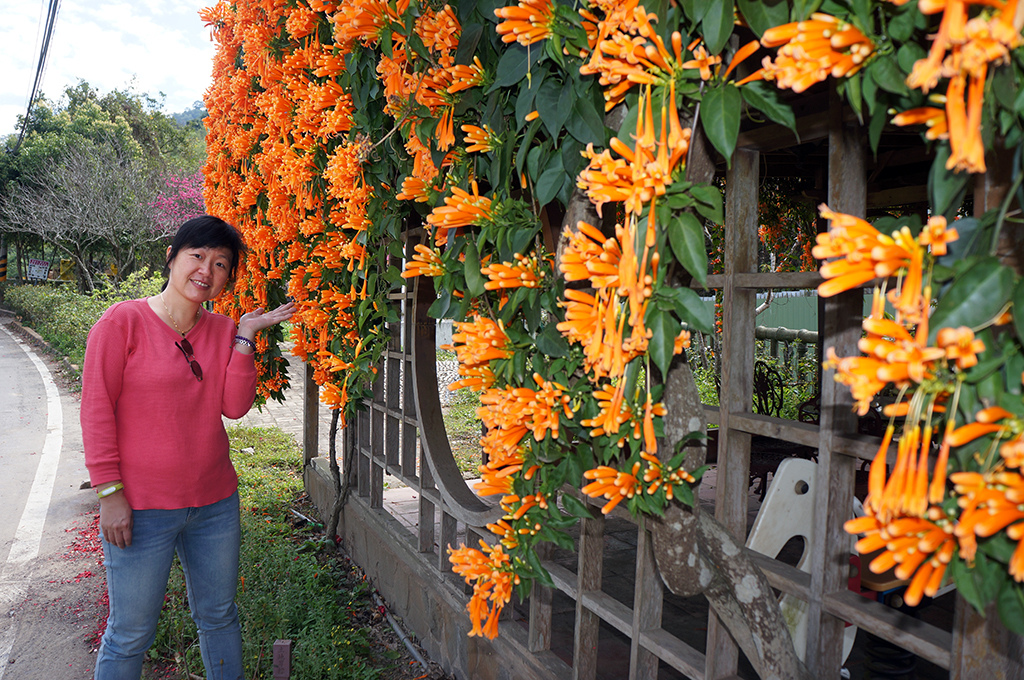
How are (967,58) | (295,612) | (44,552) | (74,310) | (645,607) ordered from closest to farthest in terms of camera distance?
(967,58) < (645,607) < (295,612) < (44,552) < (74,310)

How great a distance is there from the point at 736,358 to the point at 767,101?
0.79 meters

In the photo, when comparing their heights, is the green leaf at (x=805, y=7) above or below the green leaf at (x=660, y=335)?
above

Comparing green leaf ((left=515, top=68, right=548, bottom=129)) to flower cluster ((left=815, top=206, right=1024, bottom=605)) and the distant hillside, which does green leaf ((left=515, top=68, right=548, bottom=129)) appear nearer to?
flower cluster ((left=815, top=206, right=1024, bottom=605))

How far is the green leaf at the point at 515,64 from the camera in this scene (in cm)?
140

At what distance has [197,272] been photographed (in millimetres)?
2535

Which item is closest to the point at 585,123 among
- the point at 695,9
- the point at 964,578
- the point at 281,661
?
the point at 695,9

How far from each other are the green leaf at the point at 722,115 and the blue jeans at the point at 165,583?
2.19 m

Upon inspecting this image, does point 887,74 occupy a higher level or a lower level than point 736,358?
higher

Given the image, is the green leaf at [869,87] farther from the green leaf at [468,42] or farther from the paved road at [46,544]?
the paved road at [46,544]

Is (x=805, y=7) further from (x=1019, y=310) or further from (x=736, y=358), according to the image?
(x=736, y=358)

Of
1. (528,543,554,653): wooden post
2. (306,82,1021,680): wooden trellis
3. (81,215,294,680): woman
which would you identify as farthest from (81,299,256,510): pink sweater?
(528,543,554,653): wooden post

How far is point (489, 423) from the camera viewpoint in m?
1.54

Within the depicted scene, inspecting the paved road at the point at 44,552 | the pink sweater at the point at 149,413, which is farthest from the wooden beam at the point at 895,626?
the paved road at the point at 44,552

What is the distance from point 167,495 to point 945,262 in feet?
7.83
